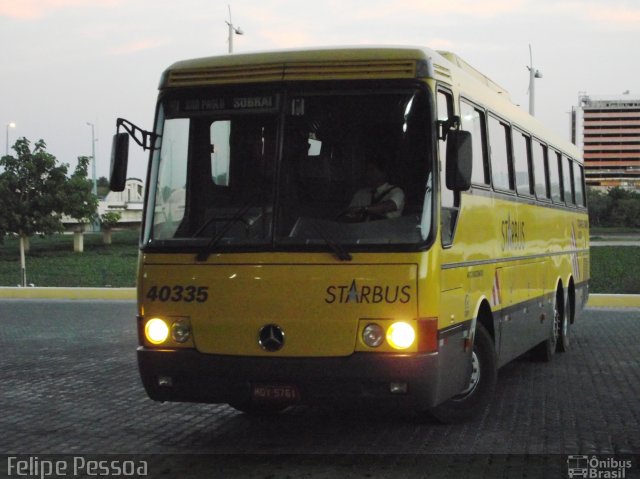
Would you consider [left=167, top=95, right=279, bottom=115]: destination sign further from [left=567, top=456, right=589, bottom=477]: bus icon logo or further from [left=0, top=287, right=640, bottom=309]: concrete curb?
[left=0, top=287, right=640, bottom=309]: concrete curb

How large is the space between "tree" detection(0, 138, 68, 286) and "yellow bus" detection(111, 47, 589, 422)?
114 feet

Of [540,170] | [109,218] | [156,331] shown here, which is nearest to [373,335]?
[156,331]

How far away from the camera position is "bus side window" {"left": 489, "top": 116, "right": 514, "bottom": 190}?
9922 millimetres

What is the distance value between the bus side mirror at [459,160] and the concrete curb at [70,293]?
18511 mm

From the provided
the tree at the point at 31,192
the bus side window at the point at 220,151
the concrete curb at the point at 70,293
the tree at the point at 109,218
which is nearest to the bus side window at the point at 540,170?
the bus side window at the point at 220,151

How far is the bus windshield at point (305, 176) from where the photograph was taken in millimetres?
7414

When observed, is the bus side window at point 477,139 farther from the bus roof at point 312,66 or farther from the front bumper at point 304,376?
the front bumper at point 304,376

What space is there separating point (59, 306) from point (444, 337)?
17228 millimetres

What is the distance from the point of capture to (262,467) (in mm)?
7223

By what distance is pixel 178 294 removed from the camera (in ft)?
24.9

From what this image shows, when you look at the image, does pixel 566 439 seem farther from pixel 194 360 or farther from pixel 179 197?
pixel 179 197

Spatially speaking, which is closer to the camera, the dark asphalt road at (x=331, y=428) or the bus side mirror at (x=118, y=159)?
the dark asphalt road at (x=331, y=428)

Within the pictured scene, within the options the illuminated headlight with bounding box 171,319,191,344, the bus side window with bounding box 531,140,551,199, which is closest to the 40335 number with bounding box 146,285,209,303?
the illuminated headlight with bounding box 171,319,191,344

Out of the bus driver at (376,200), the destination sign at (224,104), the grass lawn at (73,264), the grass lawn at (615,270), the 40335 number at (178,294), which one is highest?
the destination sign at (224,104)
